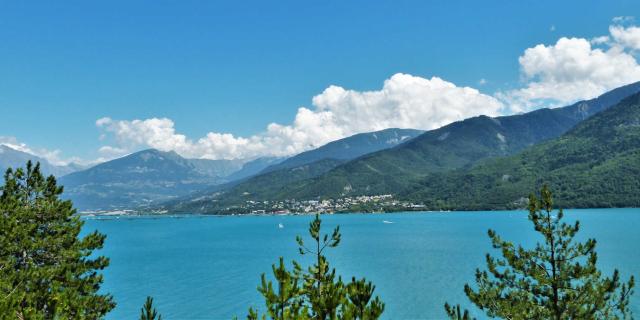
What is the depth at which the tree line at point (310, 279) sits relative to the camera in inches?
425

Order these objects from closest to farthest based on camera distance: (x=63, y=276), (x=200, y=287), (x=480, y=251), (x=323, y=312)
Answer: (x=323, y=312) < (x=63, y=276) < (x=200, y=287) < (x=480, y=251)

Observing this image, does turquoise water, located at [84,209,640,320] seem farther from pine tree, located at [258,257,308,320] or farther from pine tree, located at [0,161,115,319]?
pine tree, located at [258,257,308,320]

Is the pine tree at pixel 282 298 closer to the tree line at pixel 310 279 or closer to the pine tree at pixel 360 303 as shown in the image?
the tree line at pixel 310 279

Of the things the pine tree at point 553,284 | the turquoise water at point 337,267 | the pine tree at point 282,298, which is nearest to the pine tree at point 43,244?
the pine tree at point 282,298

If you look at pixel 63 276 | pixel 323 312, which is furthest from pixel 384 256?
pixel 323 312

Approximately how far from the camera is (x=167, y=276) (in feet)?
340

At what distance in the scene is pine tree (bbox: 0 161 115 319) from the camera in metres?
24.8

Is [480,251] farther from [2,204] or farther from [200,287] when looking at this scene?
[2,204]

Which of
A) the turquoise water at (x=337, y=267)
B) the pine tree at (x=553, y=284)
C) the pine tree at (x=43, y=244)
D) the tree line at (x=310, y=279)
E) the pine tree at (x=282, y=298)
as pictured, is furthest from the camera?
the turquoise water at (x=337, y=267)

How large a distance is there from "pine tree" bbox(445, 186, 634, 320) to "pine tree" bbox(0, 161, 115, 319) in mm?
22352

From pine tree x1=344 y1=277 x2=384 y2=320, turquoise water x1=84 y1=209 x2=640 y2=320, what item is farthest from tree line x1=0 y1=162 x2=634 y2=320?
turquoise water x1=84 y1=209 x2=640 y2=320

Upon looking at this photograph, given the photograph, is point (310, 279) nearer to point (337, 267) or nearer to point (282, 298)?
point (282, 298)

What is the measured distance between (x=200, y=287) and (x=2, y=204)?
211 feet

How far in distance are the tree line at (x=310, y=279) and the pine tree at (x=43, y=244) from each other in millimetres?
63
